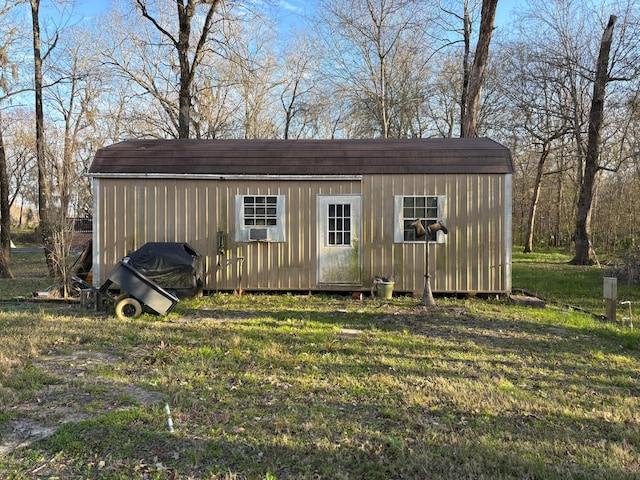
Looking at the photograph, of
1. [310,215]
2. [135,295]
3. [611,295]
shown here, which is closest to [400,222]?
[310,215]

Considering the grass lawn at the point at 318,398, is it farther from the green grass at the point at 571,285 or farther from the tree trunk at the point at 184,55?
the tree trunk at the point at 184,55

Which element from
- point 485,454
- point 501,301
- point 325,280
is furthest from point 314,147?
point 485,454

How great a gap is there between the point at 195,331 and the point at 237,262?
3.38 meters

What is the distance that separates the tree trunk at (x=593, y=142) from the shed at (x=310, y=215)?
361 inches

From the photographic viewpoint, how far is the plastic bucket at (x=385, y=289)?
8922 mm

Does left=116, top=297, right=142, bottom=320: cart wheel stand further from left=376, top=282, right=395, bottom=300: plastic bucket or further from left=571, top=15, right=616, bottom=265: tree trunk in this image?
left=571, top=15, right=616, bottom=265: tree trunk

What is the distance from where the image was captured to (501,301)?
8859 millimetres

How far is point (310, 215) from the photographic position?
370 inches

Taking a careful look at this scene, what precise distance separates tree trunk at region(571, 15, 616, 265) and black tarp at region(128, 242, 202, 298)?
1477 cm

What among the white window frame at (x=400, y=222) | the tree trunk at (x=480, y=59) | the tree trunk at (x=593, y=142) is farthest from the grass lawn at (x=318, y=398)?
the tree trunk at (x=593, y=142)

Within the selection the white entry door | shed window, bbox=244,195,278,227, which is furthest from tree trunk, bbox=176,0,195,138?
the white entry door

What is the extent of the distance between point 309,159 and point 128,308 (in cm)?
481

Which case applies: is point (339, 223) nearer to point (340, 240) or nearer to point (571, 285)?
point (340, 240)

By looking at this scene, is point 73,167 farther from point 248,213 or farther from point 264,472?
point 264,472
